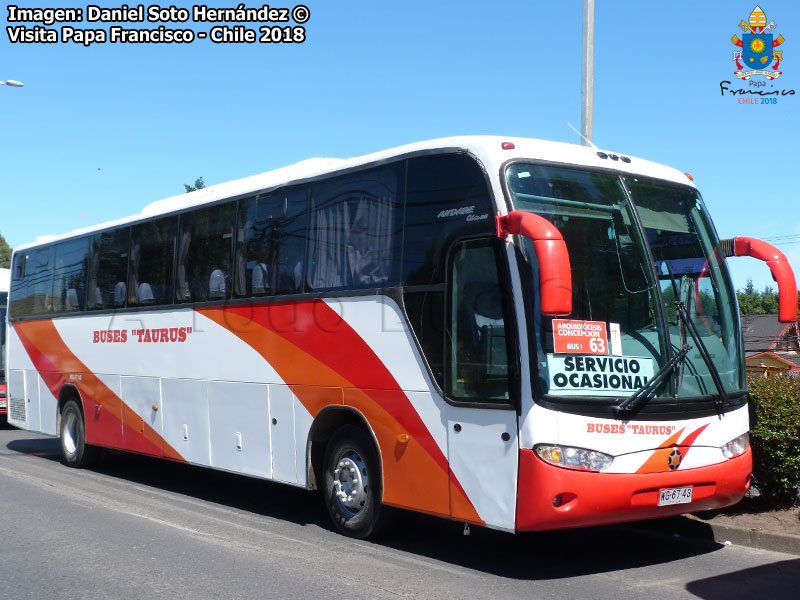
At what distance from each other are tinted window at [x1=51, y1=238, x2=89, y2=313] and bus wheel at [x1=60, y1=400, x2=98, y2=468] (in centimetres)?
158

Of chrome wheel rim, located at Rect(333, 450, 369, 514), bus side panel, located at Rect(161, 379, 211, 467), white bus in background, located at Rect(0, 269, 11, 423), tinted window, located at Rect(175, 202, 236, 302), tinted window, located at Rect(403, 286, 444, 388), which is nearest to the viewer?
tinted window, located at Rect(403, 286, 444, 388)

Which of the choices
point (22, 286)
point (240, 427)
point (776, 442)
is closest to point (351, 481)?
point (240, 427)

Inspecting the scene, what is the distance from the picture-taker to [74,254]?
15.0m

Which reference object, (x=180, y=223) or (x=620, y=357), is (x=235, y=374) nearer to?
(x=180, y=223)

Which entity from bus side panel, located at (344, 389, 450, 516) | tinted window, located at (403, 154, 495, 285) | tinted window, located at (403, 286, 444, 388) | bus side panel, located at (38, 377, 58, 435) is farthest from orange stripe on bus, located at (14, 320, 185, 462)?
tinted window, located at (403, 154, 495, 285)

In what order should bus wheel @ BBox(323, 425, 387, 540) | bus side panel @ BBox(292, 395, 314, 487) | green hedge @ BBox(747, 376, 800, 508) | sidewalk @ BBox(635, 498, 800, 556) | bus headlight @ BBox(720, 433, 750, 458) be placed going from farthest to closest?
bus side panel @ BBox(292, 395, 314, 487) < bus wheel @ BBox(323, 425, 387, 540) < green hedge @ BBox(747, 376, 800, 508) < sidewalk @ BBox(635, 498, 800, 556) < bus headlight @ BBox(720, 433, 750, 458)

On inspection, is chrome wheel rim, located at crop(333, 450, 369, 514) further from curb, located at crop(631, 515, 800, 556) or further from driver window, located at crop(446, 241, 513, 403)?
curb, located at crop(631, 515, 800, 556)

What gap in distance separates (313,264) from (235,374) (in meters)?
1.95

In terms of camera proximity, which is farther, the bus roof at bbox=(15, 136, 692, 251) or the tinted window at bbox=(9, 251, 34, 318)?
the tinted window at bbox=(9, 251, 34, 318)

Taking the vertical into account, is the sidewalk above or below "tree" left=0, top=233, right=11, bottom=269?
below

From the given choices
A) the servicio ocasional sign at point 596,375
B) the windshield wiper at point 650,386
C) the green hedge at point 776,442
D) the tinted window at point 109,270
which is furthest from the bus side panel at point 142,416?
the green hedge at point 776,442

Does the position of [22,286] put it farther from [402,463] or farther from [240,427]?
[402,463]

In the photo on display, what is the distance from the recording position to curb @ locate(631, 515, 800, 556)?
8016mm

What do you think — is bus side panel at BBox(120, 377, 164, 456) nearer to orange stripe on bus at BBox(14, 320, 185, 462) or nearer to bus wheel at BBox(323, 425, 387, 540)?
orange stripe on bus at BBox(14, 320, 185, 462)
